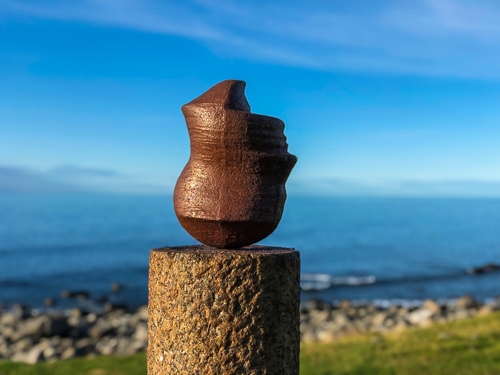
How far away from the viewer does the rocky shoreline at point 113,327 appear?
632 inches

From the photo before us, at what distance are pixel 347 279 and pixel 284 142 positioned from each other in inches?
1349

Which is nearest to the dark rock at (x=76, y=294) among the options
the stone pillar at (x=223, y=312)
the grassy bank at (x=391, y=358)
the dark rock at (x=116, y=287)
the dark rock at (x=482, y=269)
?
the dark rock at (x=116, y=287)

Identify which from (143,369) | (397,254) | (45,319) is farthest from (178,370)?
(397,254)

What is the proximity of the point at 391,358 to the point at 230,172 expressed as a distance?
320 inches

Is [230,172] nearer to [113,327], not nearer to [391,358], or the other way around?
[391,358]

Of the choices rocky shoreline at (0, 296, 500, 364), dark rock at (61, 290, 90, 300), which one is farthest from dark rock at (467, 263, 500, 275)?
dark rock at (61, 290, 90, 300)

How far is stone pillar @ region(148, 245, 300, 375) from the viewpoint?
3.81 m

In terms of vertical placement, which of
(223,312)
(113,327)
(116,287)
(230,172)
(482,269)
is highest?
(230,172)

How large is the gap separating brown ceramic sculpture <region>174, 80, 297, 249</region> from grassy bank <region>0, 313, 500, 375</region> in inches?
274

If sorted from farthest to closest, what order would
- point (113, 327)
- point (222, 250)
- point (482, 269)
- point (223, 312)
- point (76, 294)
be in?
point (482, 269)
point (76, 294)
point (113, 327)
point (222, 250)
point (223, 312)

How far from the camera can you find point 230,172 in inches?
157

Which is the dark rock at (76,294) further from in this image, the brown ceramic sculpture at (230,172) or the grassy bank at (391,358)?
the brown ceramic sculpture at (230,172)

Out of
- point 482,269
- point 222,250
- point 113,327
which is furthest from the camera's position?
point 482,269

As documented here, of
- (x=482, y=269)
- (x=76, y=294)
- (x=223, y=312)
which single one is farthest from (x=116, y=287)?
(x=223, y=312)
